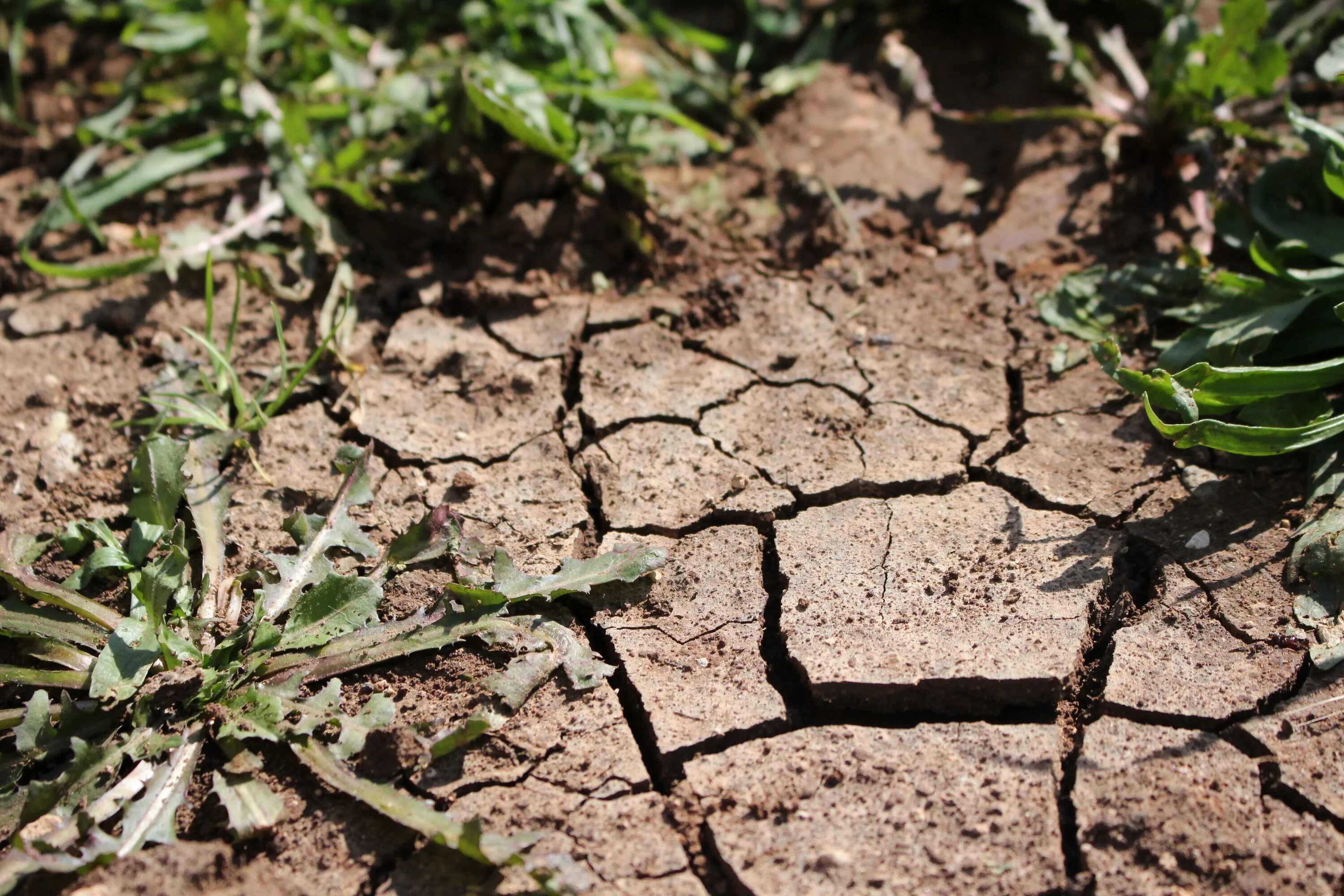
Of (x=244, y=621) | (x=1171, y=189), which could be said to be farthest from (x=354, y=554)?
(x=1171, y=189)

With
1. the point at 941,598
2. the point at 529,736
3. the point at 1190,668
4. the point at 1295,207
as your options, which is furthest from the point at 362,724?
the point at 1295,207

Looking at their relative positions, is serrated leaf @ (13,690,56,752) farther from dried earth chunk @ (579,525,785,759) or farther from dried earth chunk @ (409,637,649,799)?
dried earth chunk @ (579,525,785,759)

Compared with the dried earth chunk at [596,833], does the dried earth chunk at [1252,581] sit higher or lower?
higher

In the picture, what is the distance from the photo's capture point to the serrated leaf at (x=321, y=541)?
2072 mm

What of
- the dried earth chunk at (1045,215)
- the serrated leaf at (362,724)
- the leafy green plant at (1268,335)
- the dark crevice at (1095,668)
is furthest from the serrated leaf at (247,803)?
the dried earth chunk at (1045,215)

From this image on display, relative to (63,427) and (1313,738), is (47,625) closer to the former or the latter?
(63,427)

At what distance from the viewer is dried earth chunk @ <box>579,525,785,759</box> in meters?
1.91

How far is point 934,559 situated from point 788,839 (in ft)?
2.28

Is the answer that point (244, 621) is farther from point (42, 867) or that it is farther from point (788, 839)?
point (788, 839)

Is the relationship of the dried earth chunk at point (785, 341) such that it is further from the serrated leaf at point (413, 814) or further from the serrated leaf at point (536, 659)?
the serrated leaf at point (413, 814)

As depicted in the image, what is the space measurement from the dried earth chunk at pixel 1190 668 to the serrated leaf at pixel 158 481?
1988 millimetres

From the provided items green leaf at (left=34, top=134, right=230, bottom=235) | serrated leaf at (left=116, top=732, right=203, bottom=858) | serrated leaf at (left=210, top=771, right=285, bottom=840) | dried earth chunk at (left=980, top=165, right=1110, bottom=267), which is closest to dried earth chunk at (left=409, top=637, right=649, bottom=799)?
serrated leaf at (left=210, top=771, right=285, bottom=840)

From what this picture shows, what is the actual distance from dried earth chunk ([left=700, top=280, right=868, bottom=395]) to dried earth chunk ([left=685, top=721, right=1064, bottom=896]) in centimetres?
102

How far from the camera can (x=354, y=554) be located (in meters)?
2.24
